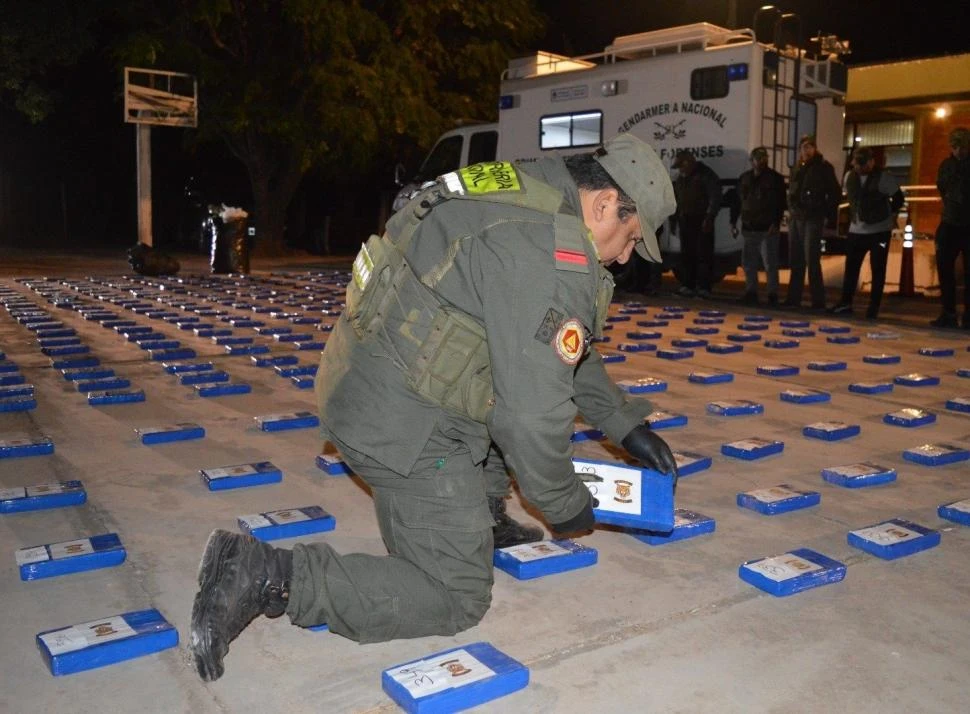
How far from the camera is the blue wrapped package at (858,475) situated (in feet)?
14.2

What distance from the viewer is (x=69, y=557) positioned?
3.14 metres

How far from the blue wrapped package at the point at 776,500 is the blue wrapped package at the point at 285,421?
2.44 m

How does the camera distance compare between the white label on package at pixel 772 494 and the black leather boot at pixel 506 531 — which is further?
the white label on package at pixel 772 494

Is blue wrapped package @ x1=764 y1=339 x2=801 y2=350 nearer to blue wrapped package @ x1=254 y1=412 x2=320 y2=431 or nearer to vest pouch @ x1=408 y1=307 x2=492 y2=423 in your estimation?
blue wrapped package @ x1=254 y1=412 x2=320 y2=431

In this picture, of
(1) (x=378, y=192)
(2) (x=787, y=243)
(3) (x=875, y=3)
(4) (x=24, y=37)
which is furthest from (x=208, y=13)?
(3) (x=875, y=3)

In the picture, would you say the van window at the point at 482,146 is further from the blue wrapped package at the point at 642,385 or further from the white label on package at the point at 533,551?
the white label on package at the point at 533,551

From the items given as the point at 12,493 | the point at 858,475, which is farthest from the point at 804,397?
the point at 12,493

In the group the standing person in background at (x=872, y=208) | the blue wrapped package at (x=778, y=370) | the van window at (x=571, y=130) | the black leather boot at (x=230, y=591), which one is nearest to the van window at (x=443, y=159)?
the van window at (x=571, y=130)

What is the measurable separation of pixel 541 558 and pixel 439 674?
0.92 metres

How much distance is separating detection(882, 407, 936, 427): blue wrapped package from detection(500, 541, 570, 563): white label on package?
3.22m

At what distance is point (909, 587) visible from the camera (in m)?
3.13

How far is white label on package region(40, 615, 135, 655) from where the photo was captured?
8.20ft

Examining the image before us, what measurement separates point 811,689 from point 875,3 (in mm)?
25186

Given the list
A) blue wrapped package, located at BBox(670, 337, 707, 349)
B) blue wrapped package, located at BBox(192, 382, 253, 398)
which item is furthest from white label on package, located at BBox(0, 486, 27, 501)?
blue wrapped package, located at BBox(670, 337, 707, 349)
